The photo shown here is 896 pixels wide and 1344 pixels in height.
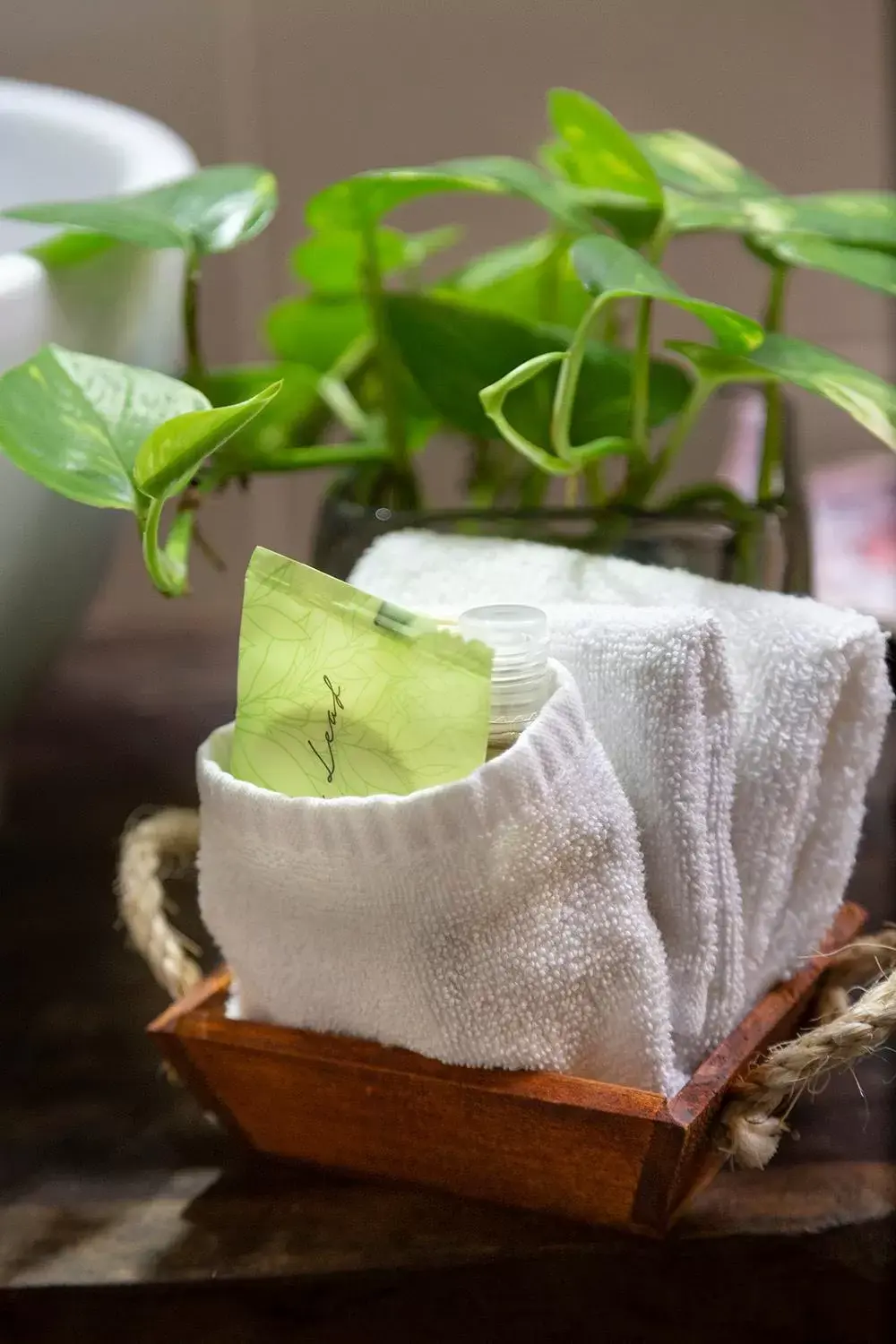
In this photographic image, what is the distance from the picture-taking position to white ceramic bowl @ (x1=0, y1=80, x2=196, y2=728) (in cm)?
43

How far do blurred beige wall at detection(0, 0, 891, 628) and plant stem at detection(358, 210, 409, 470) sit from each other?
1.37 feet

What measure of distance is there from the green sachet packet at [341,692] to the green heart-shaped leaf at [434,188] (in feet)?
0.59

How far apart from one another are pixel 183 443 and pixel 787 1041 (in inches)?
9.9

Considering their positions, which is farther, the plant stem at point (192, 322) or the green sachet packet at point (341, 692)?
the plant stem at point (192, 322)

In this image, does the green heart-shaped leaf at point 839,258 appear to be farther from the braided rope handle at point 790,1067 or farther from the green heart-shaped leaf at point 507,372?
the braided rope handle at point 790,1067

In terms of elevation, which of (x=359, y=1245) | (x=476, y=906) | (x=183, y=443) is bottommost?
(x=359, y=1245)

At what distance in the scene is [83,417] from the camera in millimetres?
379

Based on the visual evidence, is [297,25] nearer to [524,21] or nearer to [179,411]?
[524,21]

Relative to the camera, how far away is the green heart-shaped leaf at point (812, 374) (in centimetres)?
39

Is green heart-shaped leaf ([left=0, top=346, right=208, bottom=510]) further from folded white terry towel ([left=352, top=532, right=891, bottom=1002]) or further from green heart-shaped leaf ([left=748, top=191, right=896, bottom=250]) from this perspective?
green heart-shaped leaf ([left=748, top=191, right=896, bottom=250])

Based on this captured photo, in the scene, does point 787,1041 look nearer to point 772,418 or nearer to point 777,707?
point 777,707

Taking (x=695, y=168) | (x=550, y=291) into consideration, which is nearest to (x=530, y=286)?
(x=550, y=291)

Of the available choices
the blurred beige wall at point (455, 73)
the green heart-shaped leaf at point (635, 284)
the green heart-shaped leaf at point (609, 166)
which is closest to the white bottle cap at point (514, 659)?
the green heart-shaped leaf at point (635, 284)

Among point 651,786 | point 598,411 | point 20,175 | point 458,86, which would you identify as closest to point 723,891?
point 651,786
